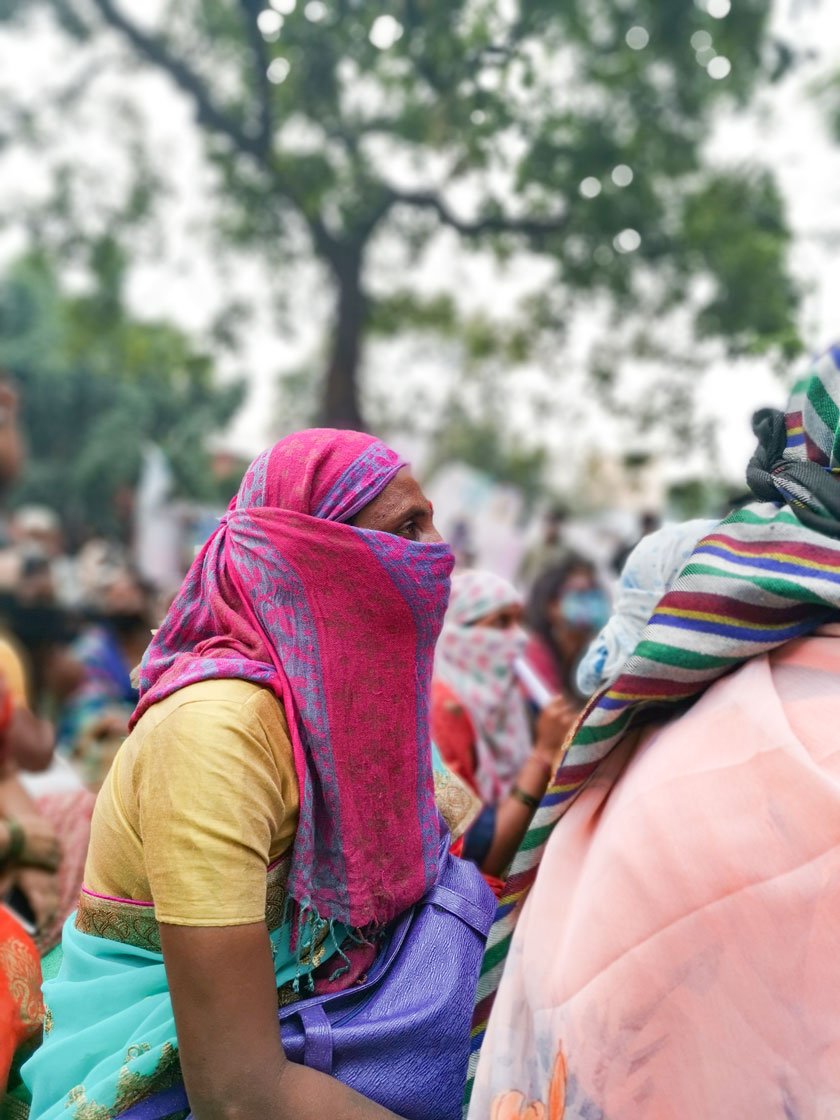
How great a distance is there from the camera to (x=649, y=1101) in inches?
42.3

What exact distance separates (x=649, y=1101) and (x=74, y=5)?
9.72 m

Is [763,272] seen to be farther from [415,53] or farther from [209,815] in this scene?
[209,815]

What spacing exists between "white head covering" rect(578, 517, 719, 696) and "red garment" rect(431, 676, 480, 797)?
0.89 m

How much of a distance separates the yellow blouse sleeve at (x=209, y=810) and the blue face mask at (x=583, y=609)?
356cm

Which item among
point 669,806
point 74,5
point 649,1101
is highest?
point 74,5

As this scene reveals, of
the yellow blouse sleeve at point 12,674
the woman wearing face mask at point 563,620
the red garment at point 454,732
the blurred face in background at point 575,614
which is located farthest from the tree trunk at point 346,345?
the red garment at point 454,732

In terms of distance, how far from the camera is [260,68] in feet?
23.6

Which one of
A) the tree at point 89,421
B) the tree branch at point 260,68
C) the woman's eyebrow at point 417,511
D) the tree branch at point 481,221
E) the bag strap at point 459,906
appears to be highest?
the tree branch at point 260,68

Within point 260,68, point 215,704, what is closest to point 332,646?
point 215,704

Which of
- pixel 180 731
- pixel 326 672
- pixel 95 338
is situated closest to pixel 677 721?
pixel 326 672

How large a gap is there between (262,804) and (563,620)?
365cm

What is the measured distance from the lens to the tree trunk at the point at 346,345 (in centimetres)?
877

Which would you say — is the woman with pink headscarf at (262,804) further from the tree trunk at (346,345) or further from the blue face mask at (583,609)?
the tree trunk at (346,345)

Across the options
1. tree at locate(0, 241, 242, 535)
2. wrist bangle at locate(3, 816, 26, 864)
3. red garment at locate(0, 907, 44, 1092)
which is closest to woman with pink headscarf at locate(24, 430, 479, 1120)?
red garment at locate(0, 907, 44, 1092)
